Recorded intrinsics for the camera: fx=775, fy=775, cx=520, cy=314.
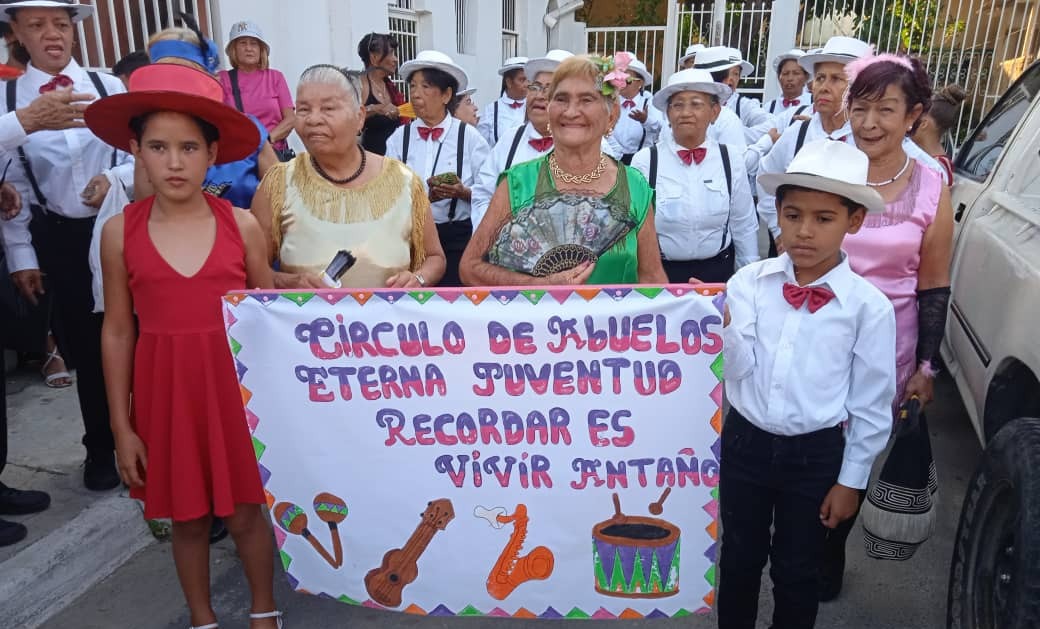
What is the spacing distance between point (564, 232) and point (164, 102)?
1.29 meters

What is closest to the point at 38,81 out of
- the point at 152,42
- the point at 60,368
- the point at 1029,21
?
the point at 152,42

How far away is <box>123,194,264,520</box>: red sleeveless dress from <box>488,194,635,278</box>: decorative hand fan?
93 centimetres

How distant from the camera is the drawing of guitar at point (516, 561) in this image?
2322mm

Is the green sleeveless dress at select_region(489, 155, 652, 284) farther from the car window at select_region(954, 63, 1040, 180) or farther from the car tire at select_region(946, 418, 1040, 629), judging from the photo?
the car window at select_region(954, 63, 1040, 180)

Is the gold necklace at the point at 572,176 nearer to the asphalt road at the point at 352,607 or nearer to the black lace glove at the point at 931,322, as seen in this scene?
the black lace glove at the point at 931,322

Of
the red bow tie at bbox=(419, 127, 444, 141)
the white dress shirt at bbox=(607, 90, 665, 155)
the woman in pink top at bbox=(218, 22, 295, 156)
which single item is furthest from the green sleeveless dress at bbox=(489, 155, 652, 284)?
the white dress shirt at bbox=(607, 90, 665, 155)

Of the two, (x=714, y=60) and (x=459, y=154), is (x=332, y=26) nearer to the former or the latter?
(x=714, y=60)

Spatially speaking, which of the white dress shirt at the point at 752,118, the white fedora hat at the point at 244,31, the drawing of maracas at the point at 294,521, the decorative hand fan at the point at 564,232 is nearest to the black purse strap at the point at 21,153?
the drawing of maracas at the point at 294,521

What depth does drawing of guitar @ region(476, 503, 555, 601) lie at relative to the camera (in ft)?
7.62

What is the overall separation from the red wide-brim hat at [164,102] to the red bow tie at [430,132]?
2534 mm

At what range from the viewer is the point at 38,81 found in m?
3.39

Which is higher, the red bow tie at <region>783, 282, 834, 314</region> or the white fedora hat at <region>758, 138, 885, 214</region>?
→ the white fedora hat at <region>758, 138, 885, 214</region>

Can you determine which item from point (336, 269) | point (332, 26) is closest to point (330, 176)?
point (336, 269)

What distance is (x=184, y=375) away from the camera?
2.40 meters
